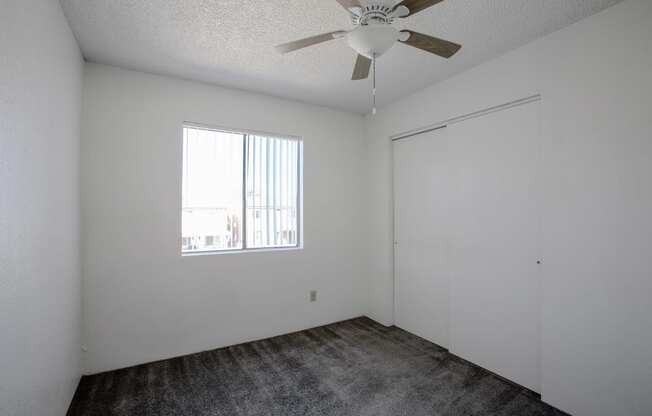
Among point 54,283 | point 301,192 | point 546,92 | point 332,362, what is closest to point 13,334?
point 54,283

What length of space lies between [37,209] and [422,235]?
3076mm

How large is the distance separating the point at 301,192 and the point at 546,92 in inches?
95.6

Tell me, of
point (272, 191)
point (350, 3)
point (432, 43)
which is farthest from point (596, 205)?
point (272, 191)

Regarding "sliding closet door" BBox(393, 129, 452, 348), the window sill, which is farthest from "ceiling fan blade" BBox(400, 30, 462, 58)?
the window sill

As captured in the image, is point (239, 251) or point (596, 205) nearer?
point (596, 205)

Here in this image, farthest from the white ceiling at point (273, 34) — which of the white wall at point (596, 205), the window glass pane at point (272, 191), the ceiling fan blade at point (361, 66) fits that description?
the window glass pane at point (272, 191)

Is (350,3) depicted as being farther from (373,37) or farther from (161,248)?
(161,248)

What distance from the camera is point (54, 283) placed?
1.79 meters

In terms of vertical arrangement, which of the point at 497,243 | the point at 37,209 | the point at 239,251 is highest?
the point at 37,209

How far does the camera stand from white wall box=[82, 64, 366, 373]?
2.59 m

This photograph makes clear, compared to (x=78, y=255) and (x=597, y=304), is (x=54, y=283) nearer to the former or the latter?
(x=78, y=255)

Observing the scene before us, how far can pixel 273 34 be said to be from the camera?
217 cm

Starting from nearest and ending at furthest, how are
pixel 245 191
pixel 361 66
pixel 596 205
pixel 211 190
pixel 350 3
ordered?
1. pixel 350 3
2. pixel 361 66
3. pixel 596 205
4. pixel 211 190
5. pixel 245 191

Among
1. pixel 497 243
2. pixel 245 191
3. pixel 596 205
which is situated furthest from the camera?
pixel 245 191
